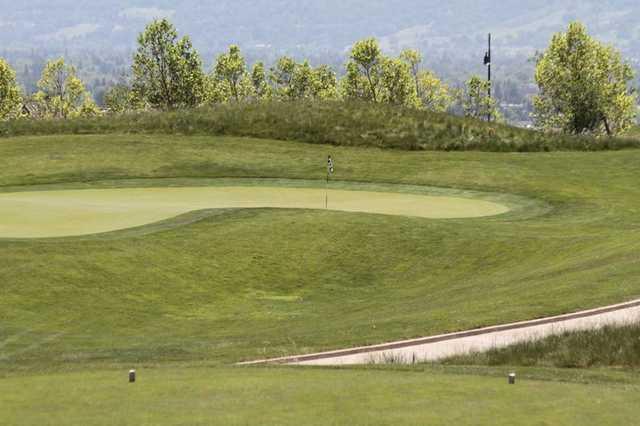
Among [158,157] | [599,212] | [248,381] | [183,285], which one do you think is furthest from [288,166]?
[248,381]

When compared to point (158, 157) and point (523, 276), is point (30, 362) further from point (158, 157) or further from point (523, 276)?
point (158, 157)

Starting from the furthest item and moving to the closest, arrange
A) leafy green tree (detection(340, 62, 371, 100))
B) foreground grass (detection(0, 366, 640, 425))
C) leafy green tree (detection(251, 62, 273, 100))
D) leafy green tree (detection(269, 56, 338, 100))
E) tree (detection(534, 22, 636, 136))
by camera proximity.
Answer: leafy green tree (detection(251, 62, 273, 100)) < leafy green tree (detection(269, 56, 338, 100)) < leafy green tree (detection(340, 62, 371, 100)) < tree (detection(534, 22, 636, 136)) < foreground grass (detection(0, 366, 640, 425))

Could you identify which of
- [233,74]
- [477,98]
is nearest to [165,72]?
[233,74]

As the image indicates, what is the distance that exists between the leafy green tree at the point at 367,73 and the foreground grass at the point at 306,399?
432 ft

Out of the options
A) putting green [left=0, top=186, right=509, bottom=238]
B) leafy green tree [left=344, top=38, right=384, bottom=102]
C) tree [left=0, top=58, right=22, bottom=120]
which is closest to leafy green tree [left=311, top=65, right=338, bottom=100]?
leafy green tree [left=344, top=38, right=384, bottom=102]

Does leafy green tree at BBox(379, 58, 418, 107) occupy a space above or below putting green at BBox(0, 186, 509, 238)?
above

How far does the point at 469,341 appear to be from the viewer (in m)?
18.6

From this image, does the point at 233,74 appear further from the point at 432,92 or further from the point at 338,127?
the point at 338,127

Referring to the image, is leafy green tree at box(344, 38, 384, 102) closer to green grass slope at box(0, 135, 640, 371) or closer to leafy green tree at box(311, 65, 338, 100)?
leafy green tree at box(311, 65, 338, 100)

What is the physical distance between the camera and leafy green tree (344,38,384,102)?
14438 cm

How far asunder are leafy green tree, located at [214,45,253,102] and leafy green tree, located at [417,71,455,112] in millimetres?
33961

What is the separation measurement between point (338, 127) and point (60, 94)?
10501cm

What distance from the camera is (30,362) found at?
57.6 feet

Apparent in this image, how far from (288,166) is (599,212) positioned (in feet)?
58.3
